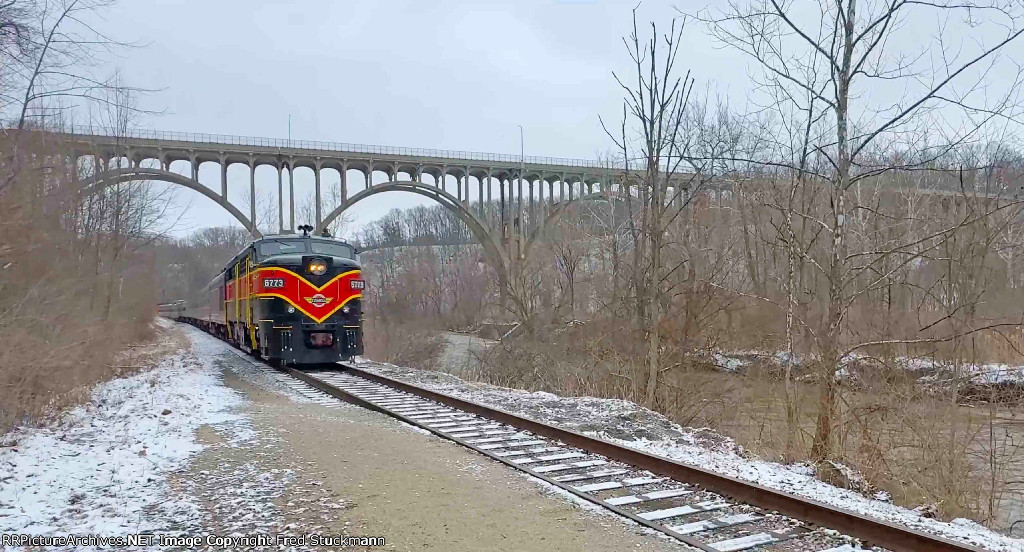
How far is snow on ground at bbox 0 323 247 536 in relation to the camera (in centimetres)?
482

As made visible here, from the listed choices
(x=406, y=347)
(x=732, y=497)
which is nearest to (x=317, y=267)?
(x=732, y=497)

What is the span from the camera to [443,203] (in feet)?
163

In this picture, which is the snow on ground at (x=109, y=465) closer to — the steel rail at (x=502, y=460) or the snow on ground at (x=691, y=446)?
the steel rail at (x=502, y=460)

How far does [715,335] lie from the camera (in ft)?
48.5

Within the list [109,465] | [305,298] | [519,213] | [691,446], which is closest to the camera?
[109,465]

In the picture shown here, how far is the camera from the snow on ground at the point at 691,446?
472 centimetres

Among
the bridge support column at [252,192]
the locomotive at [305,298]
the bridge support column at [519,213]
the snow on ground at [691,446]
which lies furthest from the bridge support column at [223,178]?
the snow on ground at [691,446]

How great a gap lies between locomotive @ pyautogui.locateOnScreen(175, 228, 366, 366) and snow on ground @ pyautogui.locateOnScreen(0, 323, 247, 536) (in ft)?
13.5

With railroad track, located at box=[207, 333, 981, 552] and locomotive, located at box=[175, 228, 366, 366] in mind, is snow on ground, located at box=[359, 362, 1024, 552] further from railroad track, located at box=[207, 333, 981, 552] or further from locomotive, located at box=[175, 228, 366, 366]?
locomotive, located at box=[175, 228, 366, 366]

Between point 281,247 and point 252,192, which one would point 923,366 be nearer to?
point 281,247

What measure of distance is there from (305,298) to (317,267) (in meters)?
0.80

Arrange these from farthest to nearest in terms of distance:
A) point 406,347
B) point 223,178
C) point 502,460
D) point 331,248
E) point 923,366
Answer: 1. point 223,178
2. point 406,347
3. point 331,248
4. point 923,366
5. point 502,460

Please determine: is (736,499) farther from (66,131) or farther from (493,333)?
(493,333)

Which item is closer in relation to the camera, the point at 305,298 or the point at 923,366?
the point at 923,366
